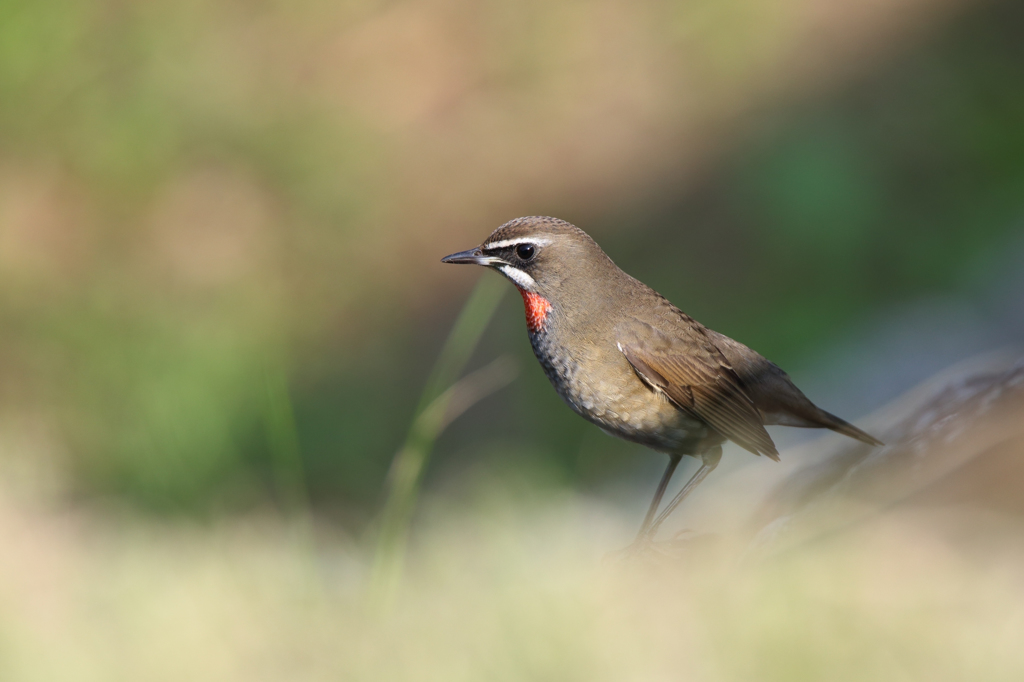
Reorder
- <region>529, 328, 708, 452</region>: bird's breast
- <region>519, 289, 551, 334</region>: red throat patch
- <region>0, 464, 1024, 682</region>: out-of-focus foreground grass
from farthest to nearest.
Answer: <region>519, 289, 551, 334</region>: red throat patch
<region>529, 328, 708, 452</region>: bird's breast
<region>0, 464, 1024, 682</region>: out-of-focus foreground grass

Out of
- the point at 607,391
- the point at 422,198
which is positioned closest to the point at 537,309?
the point at 607,391

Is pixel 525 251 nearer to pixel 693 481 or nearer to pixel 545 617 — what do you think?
pixel 693 481

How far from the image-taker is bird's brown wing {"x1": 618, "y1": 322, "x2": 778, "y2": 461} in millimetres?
3371

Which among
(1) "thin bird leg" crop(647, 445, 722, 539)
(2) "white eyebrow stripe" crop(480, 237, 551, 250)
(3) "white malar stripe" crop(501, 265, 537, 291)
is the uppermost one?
(2) "white eyebrow stripe" crop(480, 237, 551, 250)

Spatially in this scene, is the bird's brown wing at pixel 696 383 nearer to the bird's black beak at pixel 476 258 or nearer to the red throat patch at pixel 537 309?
the red throat patch at pixel 537 309

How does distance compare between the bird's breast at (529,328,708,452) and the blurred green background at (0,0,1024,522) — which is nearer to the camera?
the bird's breast at (529,328,708,452)

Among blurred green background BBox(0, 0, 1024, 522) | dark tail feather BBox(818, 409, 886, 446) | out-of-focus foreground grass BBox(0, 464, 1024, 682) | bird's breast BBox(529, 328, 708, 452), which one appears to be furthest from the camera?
blurred green background BBox(0, 0, 1024, 522)

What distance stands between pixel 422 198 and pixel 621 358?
27.9 ft

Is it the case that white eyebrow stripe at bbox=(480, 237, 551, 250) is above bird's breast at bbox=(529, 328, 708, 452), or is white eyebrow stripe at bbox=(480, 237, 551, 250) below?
above

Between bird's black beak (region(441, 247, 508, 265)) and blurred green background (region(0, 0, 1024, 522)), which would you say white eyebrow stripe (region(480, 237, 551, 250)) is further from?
blurred green background (region(0, 0, 1024, 522))

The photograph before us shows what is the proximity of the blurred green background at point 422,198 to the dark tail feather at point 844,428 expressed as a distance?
2.21 m

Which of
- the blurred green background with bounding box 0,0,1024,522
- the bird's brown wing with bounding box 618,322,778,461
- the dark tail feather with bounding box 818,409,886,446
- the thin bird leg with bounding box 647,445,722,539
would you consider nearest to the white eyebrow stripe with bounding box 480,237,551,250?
the bird's brown wing with bounding box 618,322,778,461

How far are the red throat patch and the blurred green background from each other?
2129mm

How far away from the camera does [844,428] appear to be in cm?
324
